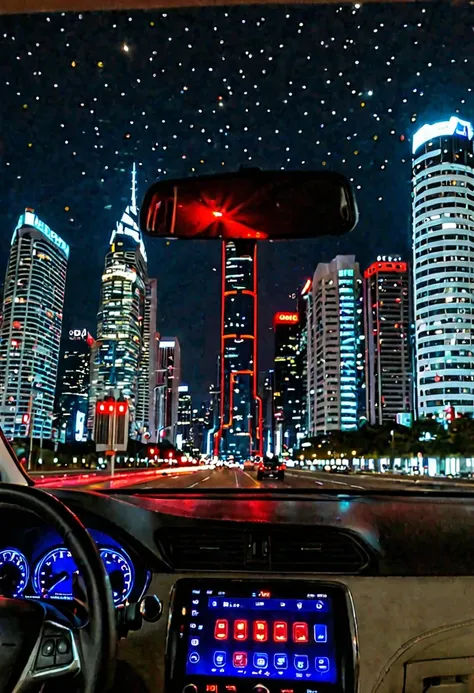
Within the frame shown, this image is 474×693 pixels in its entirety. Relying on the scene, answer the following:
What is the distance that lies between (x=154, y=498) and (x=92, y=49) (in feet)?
10.1

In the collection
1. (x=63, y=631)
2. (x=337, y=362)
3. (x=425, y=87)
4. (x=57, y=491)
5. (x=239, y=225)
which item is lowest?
(x=63, y=631)

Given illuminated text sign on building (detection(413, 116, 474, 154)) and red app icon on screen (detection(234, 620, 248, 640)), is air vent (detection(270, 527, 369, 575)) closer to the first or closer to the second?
red app icon on screen (detection(234, 620, 248, 640))

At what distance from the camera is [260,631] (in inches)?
113

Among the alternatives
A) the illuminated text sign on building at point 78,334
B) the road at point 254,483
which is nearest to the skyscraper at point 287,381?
the road at point 254,483

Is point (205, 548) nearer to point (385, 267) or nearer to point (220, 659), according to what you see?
point (220, 659)

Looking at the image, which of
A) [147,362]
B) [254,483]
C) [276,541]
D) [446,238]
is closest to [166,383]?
[147,362]

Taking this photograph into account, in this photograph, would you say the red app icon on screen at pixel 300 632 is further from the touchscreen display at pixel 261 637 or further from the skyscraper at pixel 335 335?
Answer: the skyscraper at pixel 335 335

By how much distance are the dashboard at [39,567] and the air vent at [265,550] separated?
227 millimetres

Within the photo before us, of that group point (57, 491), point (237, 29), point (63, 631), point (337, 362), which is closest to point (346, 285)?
point (337, 362)

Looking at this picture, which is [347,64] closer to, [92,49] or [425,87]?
[425,87]

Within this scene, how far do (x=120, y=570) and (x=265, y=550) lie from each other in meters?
0.69

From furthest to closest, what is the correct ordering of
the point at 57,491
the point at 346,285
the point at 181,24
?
the point at 346,285, the point at 181,24, the point at 57,491

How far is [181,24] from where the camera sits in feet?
14.1

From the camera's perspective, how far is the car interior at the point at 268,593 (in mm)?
2838
